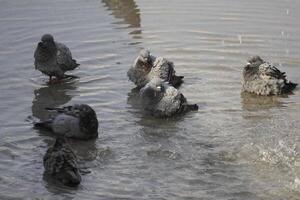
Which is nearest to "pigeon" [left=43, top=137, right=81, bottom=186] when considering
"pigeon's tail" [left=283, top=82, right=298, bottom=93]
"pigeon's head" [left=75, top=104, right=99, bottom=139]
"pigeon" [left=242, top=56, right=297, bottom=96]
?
"pigeon's head" [left=75, top=104, right=99, bottom=139]

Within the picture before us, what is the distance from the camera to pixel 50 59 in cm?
1193

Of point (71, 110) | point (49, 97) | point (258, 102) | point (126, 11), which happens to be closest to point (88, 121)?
point (71, 110)

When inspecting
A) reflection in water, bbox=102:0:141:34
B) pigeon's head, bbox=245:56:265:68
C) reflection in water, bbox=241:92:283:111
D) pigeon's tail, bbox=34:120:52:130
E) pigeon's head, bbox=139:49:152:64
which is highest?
reflection in water, bbox=102:0:141:34

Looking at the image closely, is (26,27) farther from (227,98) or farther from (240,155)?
(240,155)

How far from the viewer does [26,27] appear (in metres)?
15.1

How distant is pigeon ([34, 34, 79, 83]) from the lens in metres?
11.9

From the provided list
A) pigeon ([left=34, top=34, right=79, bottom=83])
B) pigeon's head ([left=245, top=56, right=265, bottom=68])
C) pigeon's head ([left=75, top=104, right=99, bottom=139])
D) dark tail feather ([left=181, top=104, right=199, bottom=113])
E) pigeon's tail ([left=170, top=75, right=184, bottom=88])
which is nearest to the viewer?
pigeon's head ([left=75, top=104, right=99, bottom=139])

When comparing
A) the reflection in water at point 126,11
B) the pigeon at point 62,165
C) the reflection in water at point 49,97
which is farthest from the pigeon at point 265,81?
the pigeon at point 62,165

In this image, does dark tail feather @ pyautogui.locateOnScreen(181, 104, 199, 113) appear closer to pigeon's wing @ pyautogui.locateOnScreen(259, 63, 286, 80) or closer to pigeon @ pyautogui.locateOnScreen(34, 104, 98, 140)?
pigeon's wing @ pyautogui.locateOnScreen(259, 63, 286, 80)

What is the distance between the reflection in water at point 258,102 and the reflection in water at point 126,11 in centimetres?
412

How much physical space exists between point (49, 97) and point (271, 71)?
3.77m

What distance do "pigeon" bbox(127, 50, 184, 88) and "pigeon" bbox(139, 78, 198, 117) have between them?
821 mm

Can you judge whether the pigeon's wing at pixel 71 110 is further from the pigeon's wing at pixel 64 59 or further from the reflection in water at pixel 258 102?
the reflection in water at pixel 258 102

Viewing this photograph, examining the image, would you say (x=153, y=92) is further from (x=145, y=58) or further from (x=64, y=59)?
(x=64, y=59)
